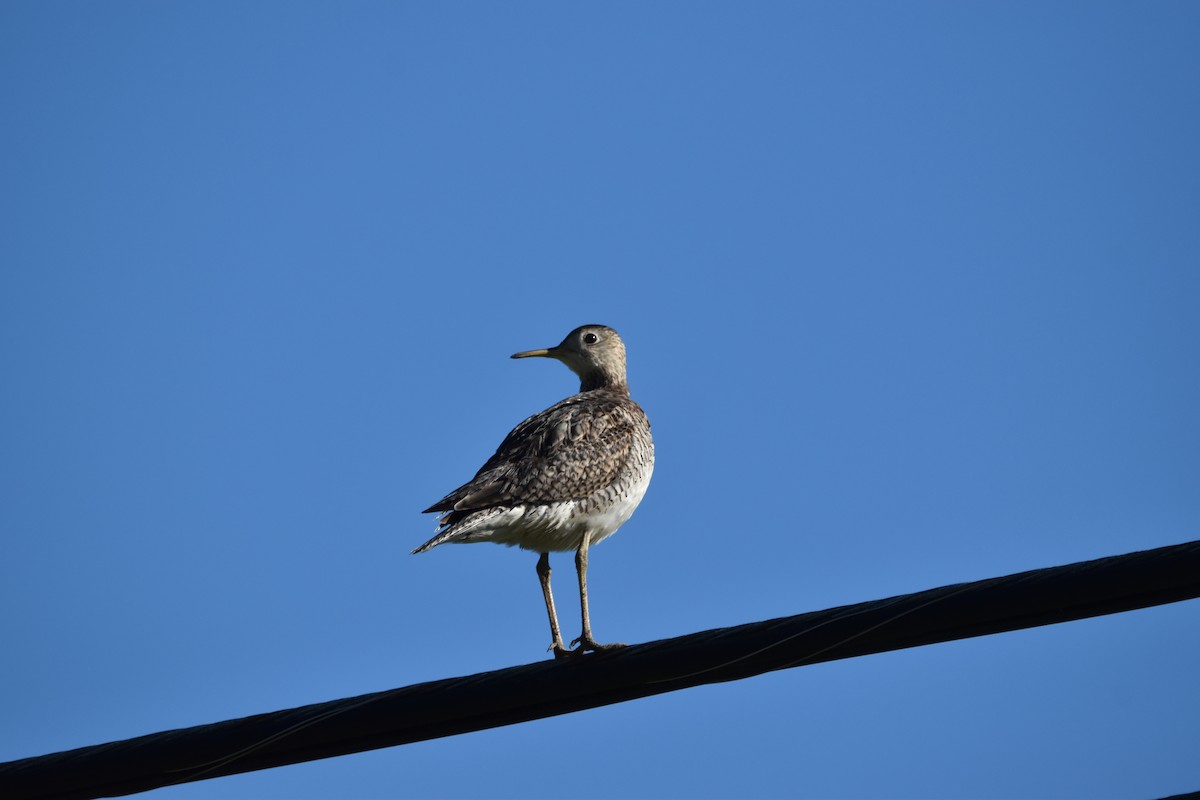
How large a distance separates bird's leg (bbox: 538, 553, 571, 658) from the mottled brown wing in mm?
1051

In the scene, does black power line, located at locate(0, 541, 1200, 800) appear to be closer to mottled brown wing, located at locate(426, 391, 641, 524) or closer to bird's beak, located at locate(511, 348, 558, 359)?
mottled brown wing, located at locate(426, 391, 641, 524)

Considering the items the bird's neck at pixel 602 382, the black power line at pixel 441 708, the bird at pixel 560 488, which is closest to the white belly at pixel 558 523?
the bird at pixel 560 488

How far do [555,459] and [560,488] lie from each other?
11.9 inches

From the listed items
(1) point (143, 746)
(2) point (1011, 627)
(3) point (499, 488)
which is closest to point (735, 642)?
(2) point (1011, 627)

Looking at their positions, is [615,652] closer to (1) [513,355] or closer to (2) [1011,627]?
(2) [1011,627]

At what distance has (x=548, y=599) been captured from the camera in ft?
40.8

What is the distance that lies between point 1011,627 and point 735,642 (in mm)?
1177

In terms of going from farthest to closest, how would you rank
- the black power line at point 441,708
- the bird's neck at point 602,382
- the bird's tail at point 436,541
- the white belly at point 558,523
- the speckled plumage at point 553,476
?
the bird's neck at point 602,382
the white belly at point 558,523
the speckled plumage at point 553,476
the bird's tail at point 436,541
the black power line at point 441,708

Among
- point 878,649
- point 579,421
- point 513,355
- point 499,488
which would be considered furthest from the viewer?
point 513,355

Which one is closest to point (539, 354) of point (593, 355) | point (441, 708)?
point (593, 355)

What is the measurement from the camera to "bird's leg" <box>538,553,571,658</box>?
1156 cm

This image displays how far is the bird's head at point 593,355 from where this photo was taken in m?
15.2

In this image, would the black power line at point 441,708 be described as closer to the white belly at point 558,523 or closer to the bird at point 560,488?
the bird at point 560,488

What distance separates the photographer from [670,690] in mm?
6746
